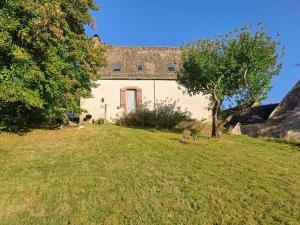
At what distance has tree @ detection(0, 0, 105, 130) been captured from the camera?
1541 centimetres

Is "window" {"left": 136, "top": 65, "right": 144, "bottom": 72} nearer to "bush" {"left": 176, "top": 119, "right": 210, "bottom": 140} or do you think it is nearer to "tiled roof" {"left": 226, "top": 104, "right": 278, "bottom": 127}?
"bush" {"left": 176, "top": 119, "right": 210, "bottom": 140}

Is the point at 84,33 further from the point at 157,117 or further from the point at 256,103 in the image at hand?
the point at 256,103

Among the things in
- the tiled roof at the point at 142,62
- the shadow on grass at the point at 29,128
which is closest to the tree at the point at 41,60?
the shadow on grass at the point at 29,128

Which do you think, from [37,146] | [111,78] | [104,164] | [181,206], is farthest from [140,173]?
[111,78]

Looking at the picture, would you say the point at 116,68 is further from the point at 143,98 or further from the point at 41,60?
the point at 41,60

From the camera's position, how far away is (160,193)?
9023mm

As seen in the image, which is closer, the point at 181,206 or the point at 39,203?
the point at 181,206

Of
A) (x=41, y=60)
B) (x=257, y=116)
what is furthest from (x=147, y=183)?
(x=257, y=116)

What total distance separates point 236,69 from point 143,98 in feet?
30.9

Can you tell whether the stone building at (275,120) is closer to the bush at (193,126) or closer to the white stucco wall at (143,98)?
the bush at (193,126)

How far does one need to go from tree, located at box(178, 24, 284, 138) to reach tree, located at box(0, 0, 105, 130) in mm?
6275

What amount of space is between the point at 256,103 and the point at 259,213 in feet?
38.4

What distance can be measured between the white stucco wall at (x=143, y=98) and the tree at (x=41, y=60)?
22.2 feet

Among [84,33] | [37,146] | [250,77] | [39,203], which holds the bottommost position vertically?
[39,203]
